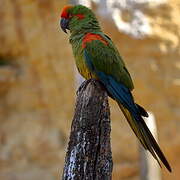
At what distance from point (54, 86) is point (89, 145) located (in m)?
4.79

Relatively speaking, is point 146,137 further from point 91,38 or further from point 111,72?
point 91,38

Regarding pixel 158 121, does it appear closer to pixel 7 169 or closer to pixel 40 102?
pixel 40 102

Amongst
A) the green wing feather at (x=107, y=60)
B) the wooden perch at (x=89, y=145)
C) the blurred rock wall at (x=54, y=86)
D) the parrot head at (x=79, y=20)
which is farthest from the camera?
the blurred rock wall at (x=54, y=86)

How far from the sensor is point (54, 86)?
660cm

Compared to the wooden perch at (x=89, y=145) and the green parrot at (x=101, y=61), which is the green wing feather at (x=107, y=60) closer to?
the green parrot at (x=101, y=61)

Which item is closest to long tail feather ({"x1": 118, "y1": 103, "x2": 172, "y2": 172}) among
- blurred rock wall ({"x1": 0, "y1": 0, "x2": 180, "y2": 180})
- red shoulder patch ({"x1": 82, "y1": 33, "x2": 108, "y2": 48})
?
red shoulder patch ({"x1": 82, "y1": 33, "x2": 108, "y2": 48})

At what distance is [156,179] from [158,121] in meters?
0.83

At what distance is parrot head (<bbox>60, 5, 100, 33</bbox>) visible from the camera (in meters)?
2.94

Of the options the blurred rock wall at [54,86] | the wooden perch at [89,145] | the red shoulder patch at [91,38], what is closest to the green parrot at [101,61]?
the red shoulder patch at [91,38]

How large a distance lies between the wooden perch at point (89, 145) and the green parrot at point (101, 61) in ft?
1.25

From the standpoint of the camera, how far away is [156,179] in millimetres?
5668

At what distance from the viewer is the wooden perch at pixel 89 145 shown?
177 cm

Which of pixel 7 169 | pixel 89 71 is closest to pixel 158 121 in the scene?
pixel 7 169

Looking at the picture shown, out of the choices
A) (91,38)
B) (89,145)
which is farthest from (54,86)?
(89,145)
